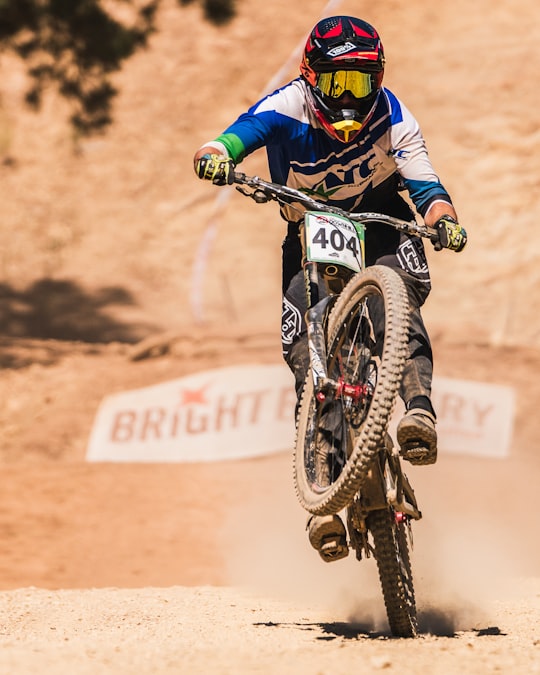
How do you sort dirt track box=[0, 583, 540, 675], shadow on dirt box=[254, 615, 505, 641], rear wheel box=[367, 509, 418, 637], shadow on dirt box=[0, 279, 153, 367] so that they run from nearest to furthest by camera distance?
1. dirt track box=[0, 583, 540, 675]
2. rear wheel box=[367, 509, 418, 637]
3. shadow on dirt box=[254, 615, 505, 641]
4. shadow on dirt box=[0, 279, 153, 367]

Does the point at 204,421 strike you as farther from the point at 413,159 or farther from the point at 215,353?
the point at 413,159

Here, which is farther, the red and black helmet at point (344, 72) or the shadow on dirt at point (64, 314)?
the shadow on dirt at point (64, 314)

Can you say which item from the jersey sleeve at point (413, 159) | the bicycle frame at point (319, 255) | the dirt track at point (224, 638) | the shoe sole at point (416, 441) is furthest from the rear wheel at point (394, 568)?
the jersey sleeve at point (413, 159)

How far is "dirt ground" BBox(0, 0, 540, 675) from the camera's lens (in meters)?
5.96

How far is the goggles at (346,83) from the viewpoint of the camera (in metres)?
5.46

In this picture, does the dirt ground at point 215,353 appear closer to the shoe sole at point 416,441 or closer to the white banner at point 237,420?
the white banner at point 237,420

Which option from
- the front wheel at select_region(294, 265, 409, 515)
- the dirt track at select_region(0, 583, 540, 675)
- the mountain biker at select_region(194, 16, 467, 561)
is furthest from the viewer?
the mountain biker at select_region(194, 16, 467, 561)

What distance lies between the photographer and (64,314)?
20938 millimetres

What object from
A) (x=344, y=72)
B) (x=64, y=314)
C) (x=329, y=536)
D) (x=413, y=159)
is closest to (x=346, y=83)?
(x=344, y=72)

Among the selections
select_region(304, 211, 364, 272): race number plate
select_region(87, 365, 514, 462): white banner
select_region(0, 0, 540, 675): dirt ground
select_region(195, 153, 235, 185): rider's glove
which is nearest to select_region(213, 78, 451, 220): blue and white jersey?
select_region(195, 153, 235, 185): rider's glove

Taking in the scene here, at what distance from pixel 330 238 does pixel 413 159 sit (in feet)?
2.55

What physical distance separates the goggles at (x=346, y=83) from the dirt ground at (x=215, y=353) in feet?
8.74

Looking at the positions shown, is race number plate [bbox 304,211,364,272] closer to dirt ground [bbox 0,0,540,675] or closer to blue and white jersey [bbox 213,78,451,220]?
blue and white jersey [bbox 213,78,451,220]

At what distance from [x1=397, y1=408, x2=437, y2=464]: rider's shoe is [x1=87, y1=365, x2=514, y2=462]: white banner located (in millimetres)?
8348
